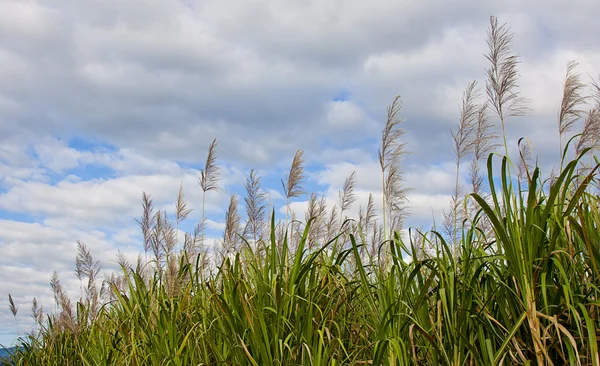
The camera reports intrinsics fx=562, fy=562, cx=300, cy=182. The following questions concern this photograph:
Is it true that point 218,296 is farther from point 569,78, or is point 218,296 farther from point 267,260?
point 569,78

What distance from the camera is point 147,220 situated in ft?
19.4

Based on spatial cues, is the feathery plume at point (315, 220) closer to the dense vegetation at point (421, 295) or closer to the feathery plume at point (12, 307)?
the dense vegetation at point (421, 295)

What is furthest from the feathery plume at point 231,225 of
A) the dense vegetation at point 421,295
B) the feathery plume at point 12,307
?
the feathery plume at point 12,307

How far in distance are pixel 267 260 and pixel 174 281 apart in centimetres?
116

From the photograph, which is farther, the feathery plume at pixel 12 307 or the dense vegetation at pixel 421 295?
the feathery plume at pixel 12 307

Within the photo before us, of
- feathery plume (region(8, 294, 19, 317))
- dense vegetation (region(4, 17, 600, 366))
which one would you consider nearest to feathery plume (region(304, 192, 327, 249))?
dense vegetation (region(4, 17, 600, 366))

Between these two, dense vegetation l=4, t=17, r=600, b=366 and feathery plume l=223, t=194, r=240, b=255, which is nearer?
dense vegetation l=4, t=17, r=600, b=366

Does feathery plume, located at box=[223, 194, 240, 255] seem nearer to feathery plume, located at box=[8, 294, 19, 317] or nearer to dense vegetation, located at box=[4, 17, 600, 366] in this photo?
dense vegetation, located at box=[4, 17, 600, 366]

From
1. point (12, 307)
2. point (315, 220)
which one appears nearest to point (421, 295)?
point (315, 220)

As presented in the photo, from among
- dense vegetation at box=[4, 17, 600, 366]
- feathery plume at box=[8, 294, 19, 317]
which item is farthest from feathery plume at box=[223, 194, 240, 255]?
feathery plume at box=[8, 294, 19, 317]

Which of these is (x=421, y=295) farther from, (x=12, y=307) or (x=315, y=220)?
(x=12, y=307)

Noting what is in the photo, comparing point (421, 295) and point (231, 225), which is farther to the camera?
point (231, 225)

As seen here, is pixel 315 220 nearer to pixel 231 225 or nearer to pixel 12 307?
pixel 231 225

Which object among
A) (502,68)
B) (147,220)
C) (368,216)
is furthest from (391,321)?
(147,220)
